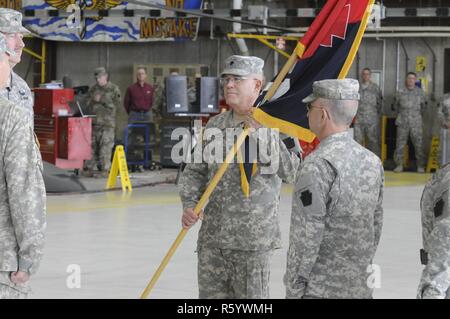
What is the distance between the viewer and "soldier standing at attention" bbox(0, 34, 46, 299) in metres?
4.28

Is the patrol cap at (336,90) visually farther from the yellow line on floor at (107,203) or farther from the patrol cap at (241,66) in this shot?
the yellow line on floor at (107,203)

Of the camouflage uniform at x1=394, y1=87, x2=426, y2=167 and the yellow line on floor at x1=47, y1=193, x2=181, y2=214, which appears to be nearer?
the yellow line on floor at x1=47, y1=193, x2=181, y2=214

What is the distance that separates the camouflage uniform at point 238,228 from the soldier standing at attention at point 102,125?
13486mm

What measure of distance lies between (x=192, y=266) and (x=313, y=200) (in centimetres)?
560

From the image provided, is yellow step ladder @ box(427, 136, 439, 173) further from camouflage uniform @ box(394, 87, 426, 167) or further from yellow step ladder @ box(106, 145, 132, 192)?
yellow step ladder @ box(106, 145, 132, 192)

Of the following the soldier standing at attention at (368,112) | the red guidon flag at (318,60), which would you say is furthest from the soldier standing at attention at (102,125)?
the red guidon flag at (318,60)

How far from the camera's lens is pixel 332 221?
14.9 ft

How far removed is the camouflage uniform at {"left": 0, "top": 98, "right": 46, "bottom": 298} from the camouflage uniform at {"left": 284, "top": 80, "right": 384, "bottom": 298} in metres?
1.05

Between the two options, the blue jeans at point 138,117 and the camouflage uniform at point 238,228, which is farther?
the blue jeans at point 138,117

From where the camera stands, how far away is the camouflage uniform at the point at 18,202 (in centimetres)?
427

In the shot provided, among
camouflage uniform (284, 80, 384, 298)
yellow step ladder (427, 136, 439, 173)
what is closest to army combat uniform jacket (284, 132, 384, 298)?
camouflage uniform (284, 80, 384, 298)
